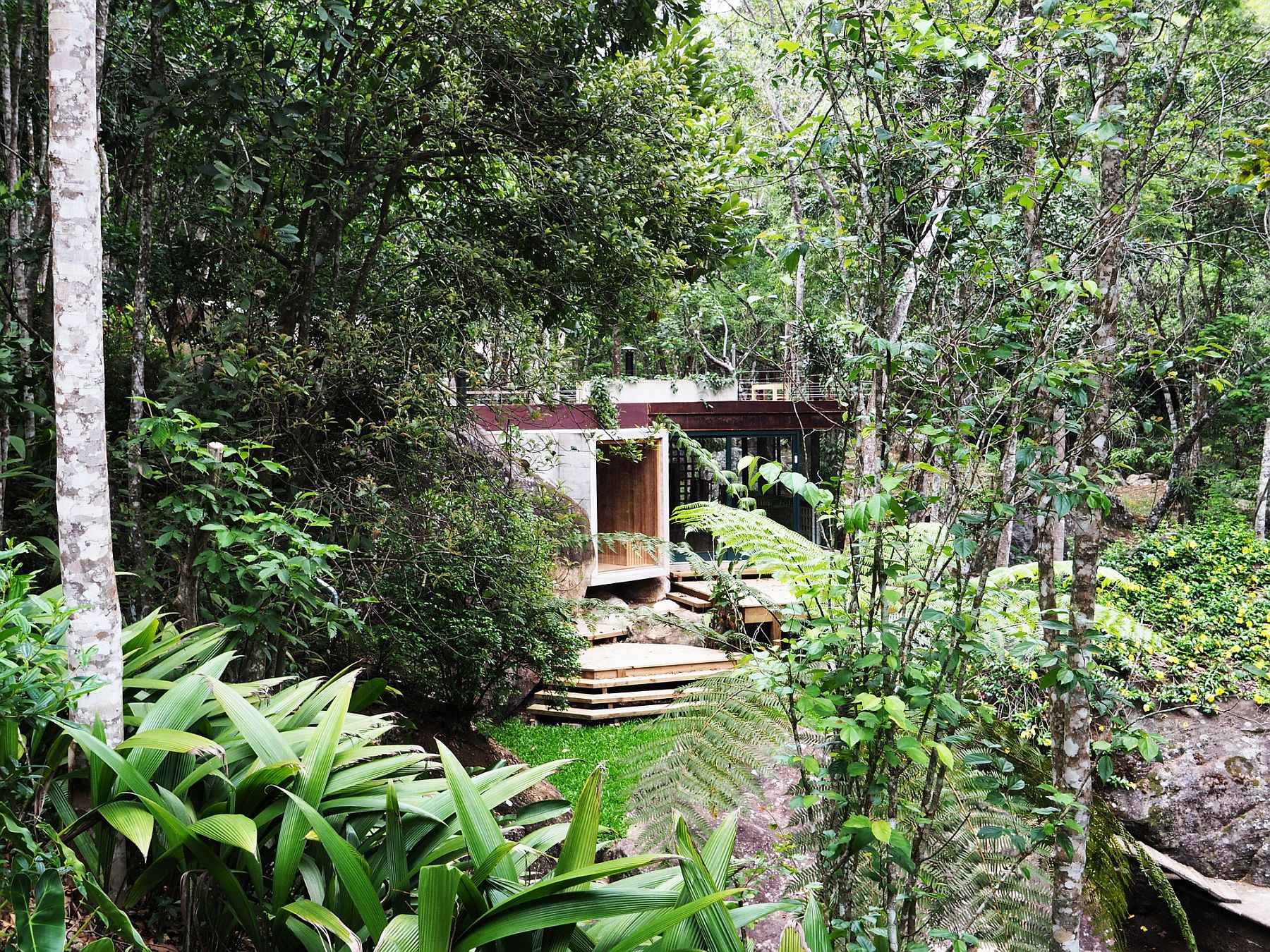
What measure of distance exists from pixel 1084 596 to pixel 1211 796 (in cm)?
476

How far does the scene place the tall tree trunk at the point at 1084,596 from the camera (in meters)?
1.99

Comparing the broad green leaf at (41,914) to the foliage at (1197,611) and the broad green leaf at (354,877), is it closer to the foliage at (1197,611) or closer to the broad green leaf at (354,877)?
the broad green leaf at (354,877)

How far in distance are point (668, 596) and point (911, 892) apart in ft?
34.2

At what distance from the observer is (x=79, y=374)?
2.05 meters

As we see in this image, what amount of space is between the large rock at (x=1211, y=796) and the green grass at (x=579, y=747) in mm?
3568

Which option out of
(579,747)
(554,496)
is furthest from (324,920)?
(579,747)

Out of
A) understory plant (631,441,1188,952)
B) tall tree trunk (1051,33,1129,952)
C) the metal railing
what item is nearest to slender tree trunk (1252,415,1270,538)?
the metal railing

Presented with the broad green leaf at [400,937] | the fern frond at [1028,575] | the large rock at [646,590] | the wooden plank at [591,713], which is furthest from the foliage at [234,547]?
the large rock at [646,590]

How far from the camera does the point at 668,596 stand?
40.1 ft

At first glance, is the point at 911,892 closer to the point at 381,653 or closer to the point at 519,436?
the point at 519,436

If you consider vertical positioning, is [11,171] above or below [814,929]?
above

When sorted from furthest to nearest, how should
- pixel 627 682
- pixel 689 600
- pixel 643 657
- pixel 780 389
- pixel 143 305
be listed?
pixel 780 389, pixel 689 600, pixel 643 657, pixel 627 682, pixel 143 305

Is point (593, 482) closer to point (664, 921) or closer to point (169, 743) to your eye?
point (169, 743)

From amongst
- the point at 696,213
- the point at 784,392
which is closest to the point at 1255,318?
the point at 784,392
